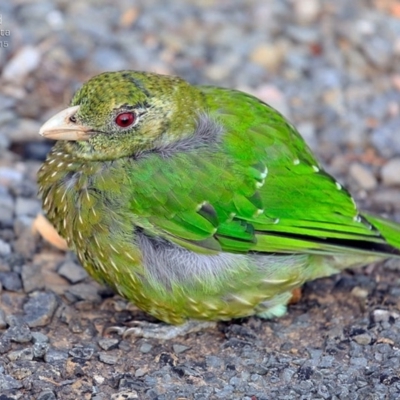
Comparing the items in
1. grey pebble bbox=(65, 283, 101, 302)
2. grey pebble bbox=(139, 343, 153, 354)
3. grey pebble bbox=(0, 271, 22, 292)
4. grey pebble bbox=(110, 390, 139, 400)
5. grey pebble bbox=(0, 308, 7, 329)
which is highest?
grey pebble bbox=(0, 271, 22, 292)

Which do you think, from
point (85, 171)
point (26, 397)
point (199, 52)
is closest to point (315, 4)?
point (199, 52)

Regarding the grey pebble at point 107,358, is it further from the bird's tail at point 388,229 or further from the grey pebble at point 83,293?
the bird's tail at point 388,229

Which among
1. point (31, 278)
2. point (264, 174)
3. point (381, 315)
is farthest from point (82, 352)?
point (381, 315)

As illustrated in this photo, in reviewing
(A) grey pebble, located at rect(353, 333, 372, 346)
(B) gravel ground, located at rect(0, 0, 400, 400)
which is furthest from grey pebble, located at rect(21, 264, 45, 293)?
(A) grey pebble, located at rect(353, 333, 372, 346)

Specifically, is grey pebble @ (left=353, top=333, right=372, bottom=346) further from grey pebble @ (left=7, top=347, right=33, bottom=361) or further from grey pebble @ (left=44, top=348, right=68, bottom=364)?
grey pebble @ (left=7, top=347, right=33, bottom=361)

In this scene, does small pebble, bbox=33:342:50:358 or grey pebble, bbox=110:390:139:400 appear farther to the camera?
small pebble, bbox=33:342:50:358

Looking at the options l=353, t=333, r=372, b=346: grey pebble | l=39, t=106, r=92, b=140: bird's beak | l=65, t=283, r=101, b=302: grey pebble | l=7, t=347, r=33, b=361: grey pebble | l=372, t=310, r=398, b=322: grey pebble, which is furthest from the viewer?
l=65, t=283, r=101, b=302: grey pebble

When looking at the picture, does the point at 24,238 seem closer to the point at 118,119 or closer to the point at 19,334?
the point at 19,334
